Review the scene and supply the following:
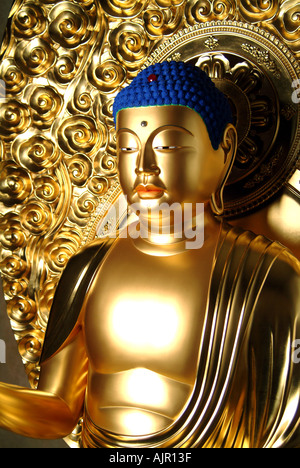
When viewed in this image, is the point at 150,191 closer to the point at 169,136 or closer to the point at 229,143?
the point at 169,136

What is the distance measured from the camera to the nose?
4.23ft

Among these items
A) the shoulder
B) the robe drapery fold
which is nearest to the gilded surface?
the shoulder

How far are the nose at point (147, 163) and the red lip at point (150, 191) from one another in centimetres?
2

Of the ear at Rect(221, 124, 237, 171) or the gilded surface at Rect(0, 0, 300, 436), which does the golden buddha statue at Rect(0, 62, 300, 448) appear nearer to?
the ear at Rect(221, 124, 237, 171)

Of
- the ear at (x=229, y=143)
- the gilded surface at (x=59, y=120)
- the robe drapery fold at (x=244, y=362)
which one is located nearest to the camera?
the robe drapery fold at (x=244, y=362)

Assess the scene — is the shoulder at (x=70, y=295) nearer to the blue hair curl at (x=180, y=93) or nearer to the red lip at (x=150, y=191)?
the red lip at (x=150, y=191)

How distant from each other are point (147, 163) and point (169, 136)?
0.06 m

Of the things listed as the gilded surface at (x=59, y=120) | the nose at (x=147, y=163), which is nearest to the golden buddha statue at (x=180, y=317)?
the nose at (x=147, y=163)

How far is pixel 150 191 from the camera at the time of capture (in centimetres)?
130

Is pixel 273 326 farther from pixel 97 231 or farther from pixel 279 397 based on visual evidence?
pixel 97 231

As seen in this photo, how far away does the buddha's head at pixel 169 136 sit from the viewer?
129cm

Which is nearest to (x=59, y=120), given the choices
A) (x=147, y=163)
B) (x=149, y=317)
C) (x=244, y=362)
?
(x=147, y=163)
